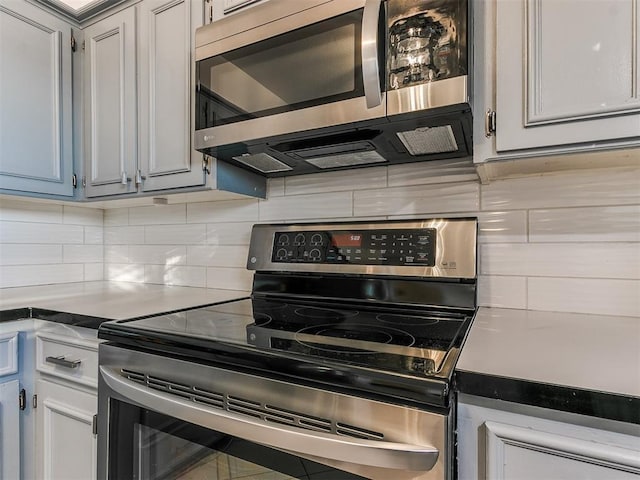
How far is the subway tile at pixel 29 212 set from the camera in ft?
5.35

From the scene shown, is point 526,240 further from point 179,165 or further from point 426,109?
point 179,165

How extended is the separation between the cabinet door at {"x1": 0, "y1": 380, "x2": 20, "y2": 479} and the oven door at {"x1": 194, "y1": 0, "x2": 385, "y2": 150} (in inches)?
37.5

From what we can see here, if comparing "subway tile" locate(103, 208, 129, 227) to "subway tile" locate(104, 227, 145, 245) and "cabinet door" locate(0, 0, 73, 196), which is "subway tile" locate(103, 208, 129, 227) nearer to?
"subway tile" locate(104, 227, 145, 245)

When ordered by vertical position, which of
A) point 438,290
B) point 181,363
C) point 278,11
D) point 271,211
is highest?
point 278,11

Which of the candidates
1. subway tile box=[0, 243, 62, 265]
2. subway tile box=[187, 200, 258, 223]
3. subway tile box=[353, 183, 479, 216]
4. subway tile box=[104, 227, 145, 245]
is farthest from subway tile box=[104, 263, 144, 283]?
subway tile box=[353, 183, 479, 216]

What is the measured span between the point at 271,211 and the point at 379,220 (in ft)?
1.58

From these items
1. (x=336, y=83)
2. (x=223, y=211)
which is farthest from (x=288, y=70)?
(x=223, y=211)

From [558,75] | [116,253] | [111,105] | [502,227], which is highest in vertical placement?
[111,105]

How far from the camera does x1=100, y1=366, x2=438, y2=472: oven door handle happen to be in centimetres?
54

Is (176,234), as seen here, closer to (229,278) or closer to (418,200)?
(229,278)

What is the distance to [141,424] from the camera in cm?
85

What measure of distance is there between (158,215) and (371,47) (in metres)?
1.35

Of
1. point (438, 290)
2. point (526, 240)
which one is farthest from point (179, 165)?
point (526, 240)

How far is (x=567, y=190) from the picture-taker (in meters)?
1.01
